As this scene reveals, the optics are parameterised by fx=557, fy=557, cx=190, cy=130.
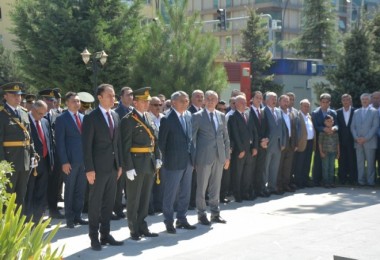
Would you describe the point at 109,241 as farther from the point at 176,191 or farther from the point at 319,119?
the point at 319,119

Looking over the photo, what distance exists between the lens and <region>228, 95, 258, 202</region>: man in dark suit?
34.2 ft

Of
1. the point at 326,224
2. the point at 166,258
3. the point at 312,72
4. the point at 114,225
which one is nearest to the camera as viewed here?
the point at 166,258

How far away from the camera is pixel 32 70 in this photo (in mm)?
23266

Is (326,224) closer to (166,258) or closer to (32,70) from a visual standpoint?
(166,258)

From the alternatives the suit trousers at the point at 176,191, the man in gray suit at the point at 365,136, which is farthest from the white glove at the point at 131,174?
the man in gray suit at the point at 365,136

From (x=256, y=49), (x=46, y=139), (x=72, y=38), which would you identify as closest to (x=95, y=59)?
(x=72, y=38)

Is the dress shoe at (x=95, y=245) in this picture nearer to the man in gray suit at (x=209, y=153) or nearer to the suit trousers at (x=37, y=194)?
the suit trousers at (x=37, y=194)

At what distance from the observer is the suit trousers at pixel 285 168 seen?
11.8 meters

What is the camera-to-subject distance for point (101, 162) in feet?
23.5

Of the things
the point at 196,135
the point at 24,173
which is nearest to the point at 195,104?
the point at 196,135

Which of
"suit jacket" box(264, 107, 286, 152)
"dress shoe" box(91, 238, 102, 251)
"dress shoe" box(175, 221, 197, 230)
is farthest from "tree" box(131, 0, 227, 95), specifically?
"dress shoe" box(91, 238, 102, 251)

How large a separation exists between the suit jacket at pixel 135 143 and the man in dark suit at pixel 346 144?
637cm

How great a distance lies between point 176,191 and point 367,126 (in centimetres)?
569

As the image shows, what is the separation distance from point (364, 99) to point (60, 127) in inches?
269
